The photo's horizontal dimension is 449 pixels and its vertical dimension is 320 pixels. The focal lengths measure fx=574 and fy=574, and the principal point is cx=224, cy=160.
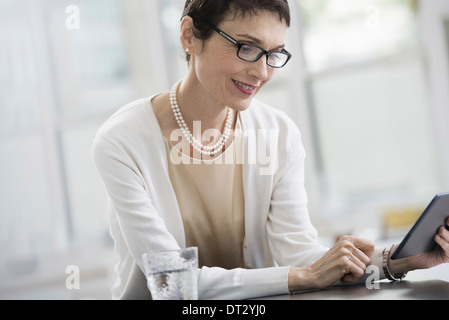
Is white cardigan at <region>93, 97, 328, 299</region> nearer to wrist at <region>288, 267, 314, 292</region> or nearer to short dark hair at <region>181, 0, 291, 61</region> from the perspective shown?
wrist at <region>288, 267, 314, 292</region>

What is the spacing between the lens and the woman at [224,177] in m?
1.25

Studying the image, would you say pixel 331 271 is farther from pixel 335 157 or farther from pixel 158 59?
pixel 158 59

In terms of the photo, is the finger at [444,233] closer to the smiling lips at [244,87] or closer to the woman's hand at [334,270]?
the woman's hand at [334,270]

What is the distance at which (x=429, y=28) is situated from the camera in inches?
174

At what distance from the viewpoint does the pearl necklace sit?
160 centimetres

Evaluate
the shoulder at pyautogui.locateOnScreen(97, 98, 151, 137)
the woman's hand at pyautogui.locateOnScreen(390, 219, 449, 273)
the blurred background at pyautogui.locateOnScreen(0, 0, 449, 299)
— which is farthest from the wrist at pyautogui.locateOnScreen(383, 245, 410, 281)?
the blurred background at pyautogui.locateOnScreen(0, 0, 449, 299)

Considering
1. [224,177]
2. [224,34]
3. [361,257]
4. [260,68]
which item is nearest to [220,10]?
[224,34]

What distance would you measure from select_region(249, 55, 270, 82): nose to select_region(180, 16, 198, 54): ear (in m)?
0.19

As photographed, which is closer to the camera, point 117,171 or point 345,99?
point 117,171

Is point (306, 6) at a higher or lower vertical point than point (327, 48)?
higher

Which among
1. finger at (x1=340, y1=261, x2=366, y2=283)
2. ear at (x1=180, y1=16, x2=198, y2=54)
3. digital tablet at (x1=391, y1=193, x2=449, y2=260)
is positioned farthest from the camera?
ear at (x1=180, y1=16, x2=198, y2=54)
